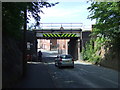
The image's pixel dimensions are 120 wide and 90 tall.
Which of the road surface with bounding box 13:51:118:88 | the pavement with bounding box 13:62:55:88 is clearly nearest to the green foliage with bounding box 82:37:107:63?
the road surface with bounding box 13:51:118:88

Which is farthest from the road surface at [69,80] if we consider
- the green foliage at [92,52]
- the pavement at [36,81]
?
the green foliage at [92,52]

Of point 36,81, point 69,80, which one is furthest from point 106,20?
point 36,81

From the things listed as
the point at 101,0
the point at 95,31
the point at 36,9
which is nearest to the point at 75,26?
the point at 95,31

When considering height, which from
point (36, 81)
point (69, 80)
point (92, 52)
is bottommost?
point (69, 80)

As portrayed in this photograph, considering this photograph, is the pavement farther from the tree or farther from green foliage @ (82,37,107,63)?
green foliage @ (82,37,107,63)

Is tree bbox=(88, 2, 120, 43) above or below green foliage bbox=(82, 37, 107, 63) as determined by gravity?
above

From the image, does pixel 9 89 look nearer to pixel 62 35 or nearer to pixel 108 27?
pixel 108 27

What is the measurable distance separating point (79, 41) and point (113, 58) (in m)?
18.5

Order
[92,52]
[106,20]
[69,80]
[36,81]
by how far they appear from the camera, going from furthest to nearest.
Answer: [92,52] < [106,20] < [69,80] < [36,81]

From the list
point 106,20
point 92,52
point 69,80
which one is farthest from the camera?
point 92,52

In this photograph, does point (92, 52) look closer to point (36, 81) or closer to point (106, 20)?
point (106, 20)

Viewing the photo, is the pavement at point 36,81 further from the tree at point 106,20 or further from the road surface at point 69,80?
the tree at point 106,20

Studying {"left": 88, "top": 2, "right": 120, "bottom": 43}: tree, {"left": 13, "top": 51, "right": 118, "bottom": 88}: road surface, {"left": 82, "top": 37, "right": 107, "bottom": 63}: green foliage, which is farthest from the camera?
{"left": 82, "top": 37, "right": 107, "bottom": 63}: green foliage

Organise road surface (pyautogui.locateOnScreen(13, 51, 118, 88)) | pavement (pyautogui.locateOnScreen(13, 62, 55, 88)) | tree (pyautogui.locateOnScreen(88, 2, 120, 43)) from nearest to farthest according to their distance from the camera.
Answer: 1. pavement (pyautogui.locateOnScreen(13, 62, 55, 88))
2. road surface (pyautogui.locateOnScreen(13, 51, 118, 88))
3. tree (pyautogui.locateOnScreen(88, 2, 120, 43))
